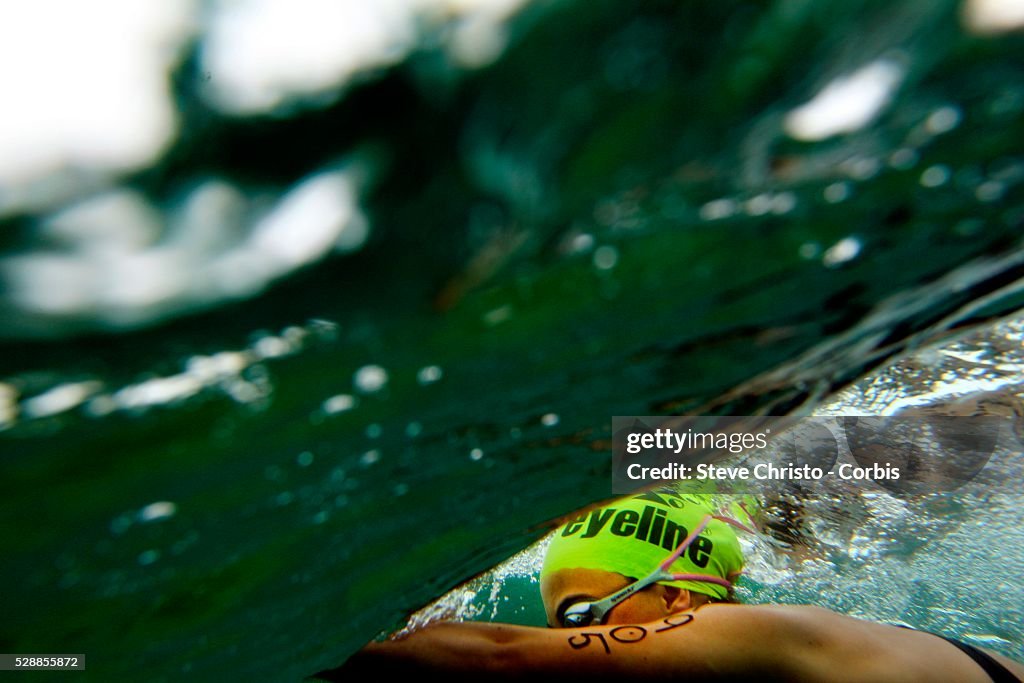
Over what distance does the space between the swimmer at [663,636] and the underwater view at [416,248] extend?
1.23 m

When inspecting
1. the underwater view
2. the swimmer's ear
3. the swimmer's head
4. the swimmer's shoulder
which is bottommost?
the swimmer's shoulder

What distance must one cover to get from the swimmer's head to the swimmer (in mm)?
14

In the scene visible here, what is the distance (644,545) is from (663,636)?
4.95 ft

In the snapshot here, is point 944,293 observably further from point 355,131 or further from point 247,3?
point 247,3

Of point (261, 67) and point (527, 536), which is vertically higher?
point (261, 67)

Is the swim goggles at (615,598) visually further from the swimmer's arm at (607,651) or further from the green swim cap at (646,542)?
the swimmer's arm at (607,651)

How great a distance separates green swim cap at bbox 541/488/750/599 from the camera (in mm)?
5418

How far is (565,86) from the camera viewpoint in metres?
1.86

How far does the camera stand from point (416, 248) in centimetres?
223

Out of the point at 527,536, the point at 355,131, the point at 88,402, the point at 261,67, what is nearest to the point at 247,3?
the point at 261,67

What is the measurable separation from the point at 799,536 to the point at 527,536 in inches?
357

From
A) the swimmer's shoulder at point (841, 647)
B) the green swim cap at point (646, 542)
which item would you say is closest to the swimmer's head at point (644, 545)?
the green swim cap at point (646, 542)

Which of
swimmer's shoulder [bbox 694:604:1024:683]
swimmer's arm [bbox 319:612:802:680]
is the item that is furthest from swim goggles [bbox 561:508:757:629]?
swimmer's shoulder [bbox 694:604:1024:683]

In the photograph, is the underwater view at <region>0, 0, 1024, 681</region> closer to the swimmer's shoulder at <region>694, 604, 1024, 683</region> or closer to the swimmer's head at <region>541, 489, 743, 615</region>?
the swimmer's head at <region>541, 489, 743, 615</region>
